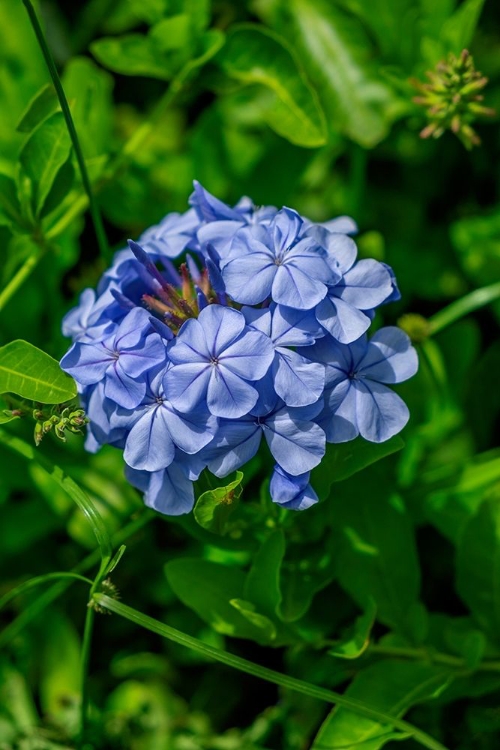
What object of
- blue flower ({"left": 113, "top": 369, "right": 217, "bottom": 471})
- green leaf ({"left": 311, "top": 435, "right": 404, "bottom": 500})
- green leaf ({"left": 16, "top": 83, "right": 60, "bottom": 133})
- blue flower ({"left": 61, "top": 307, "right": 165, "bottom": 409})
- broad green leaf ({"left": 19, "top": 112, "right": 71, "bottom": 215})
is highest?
green leaf ({"left": 16, "top": 83, "right": 60, "bottom": 133})

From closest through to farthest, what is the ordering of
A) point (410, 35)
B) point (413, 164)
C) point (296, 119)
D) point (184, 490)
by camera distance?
1. point (184, 490)
2. point (296, 119)
3. point (410, 35)
4. point (413, 164)

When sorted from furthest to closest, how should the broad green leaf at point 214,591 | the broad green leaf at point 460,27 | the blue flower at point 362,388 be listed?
the broad green leaf at point 460,27, the broad green leaf at point 214,591, the blue flower at point 362,388

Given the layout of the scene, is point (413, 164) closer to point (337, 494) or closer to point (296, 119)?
point (296, 119)

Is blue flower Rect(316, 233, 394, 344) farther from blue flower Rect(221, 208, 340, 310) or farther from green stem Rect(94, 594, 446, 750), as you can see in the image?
green stem Rect(94, 594, 446, 750)

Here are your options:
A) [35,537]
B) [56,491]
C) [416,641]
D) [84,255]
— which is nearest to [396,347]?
[416,641]

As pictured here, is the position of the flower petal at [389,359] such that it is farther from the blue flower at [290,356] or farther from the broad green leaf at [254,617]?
the broad green leaf at [254,617]

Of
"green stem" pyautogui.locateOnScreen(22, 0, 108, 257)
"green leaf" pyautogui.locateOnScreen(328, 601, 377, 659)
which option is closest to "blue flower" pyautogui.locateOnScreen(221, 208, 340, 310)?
"green stem" pyautogui.locateOnScreen(22, 0, 108, 257)

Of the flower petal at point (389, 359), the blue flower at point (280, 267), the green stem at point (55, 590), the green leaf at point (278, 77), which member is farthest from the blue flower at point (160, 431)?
the green leaf at point (278, 77)
